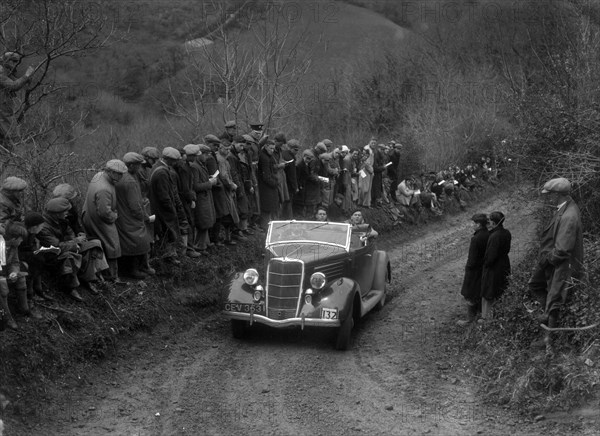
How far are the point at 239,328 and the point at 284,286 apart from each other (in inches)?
35.8

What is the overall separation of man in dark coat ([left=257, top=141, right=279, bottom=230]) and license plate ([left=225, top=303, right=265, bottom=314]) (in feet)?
16.0

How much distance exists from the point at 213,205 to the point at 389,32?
4150cm

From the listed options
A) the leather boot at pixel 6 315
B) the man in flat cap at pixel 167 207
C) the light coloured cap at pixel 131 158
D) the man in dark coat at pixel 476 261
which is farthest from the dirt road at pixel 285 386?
the light coloured cap at pixel 131 158

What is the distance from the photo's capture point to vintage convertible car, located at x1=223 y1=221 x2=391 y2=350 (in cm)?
1060

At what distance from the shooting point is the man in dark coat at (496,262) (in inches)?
442

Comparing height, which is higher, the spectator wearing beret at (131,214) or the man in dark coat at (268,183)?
the spectator wearing beret at (131,214)

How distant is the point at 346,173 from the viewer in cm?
1912

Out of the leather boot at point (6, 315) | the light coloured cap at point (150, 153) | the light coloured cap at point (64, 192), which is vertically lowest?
the leather boot at point (6, 315)

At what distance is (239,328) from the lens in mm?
10945

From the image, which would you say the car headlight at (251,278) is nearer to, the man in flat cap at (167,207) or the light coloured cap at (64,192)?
the man in flat cap at (167,207)

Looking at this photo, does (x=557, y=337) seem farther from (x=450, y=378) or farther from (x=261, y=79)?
(x=261, y=79)

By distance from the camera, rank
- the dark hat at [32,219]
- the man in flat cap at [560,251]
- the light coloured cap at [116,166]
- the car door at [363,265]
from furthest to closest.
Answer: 1. the car door at [363,265]
2. the light coloured cap at [116,166]
3. the man in flat cap at [560,251]
4. the dark hat at [32,219]

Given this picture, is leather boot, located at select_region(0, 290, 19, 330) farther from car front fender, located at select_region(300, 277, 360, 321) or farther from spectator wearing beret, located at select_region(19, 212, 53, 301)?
car front fender, located at select_region(300, 277, 360, 321)

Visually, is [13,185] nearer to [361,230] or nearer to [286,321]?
[286,321]
